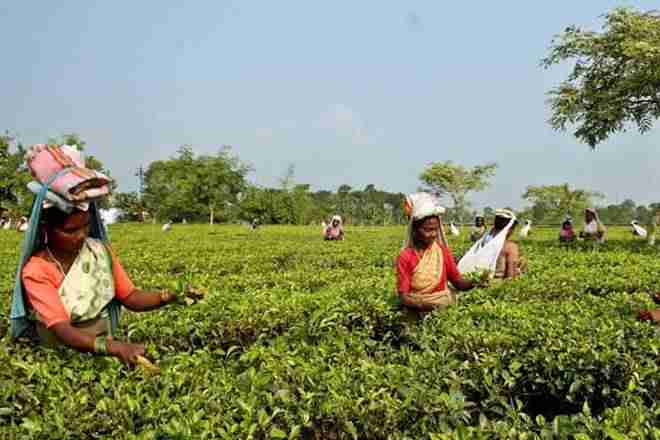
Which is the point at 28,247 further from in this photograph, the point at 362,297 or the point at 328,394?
the point at 362,297

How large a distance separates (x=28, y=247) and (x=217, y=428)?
132 centimetres

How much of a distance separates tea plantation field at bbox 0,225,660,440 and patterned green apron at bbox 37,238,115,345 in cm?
20

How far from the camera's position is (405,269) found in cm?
452

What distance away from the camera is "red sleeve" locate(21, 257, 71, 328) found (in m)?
2.71

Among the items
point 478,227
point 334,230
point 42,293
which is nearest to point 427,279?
point 42,293

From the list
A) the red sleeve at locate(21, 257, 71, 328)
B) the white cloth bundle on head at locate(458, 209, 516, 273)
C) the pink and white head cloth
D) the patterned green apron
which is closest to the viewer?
the pink and white head cloth

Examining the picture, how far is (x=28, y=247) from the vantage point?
272cm

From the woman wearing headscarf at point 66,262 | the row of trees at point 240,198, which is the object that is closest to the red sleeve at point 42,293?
the woman wearing headscarf at point 66,262

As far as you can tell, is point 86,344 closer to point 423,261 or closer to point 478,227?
point 423,261

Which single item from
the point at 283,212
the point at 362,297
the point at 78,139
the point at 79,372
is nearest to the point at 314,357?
the point at 79,372

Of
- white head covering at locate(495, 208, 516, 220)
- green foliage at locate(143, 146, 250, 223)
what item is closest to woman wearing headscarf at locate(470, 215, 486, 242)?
white head covering at locate(495, 208, 516, 220)

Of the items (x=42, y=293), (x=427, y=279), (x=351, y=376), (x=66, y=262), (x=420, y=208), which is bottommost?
(x=351, y=376)

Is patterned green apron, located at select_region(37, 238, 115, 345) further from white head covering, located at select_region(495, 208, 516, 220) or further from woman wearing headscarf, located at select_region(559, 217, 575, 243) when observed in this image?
woman wearing headscarf, located at select_region(559, 217, 575, 243)

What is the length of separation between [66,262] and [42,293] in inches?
8.3
